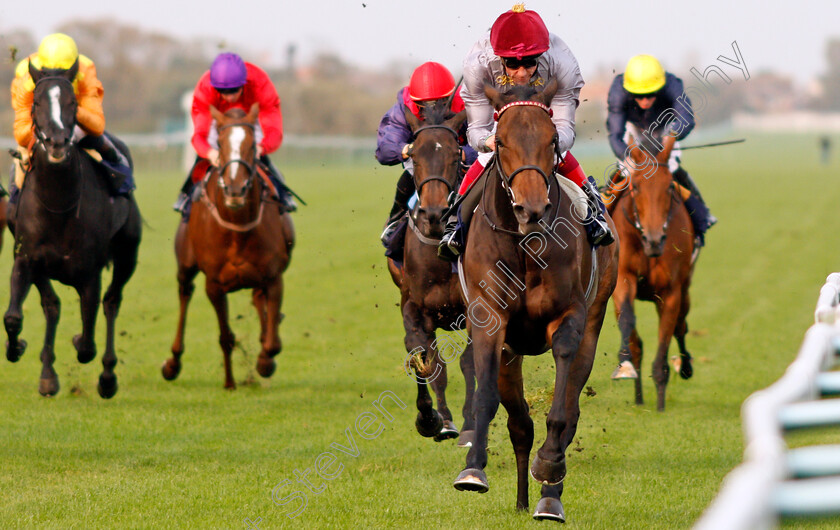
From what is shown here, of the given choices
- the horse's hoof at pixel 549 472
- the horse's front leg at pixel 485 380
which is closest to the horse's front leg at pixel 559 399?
the horse's hoof at pixel 549 472

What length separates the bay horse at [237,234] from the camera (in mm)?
8281

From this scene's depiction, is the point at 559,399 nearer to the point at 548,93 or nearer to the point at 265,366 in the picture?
the point at 548,93

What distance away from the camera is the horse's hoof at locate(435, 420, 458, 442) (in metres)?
6.82

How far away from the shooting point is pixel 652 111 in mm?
8953

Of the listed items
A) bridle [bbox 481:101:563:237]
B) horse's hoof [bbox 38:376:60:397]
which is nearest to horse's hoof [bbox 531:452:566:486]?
bridle [bbox 481:101:563:237]

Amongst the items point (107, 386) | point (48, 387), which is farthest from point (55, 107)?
point (107, 386)

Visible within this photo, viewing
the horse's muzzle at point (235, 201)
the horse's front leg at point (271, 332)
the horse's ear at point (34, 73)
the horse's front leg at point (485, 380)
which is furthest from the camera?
the horse's front leg at point (271, 332)

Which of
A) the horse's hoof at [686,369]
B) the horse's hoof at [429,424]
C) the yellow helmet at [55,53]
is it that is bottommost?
the horse's hoof at [686,369]

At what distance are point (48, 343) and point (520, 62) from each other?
429cm

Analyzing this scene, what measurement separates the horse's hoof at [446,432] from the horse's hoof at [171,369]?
10.3ft

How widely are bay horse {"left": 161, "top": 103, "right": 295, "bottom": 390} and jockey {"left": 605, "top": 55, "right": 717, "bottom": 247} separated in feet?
8.91

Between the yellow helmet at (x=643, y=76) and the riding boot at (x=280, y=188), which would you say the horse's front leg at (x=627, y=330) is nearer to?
the yellow helmet at (x=643, y=76)

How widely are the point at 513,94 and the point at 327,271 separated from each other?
12.2 m

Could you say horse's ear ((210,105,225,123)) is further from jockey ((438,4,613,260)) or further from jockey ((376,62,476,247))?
jockey ((438,4,613,260))
